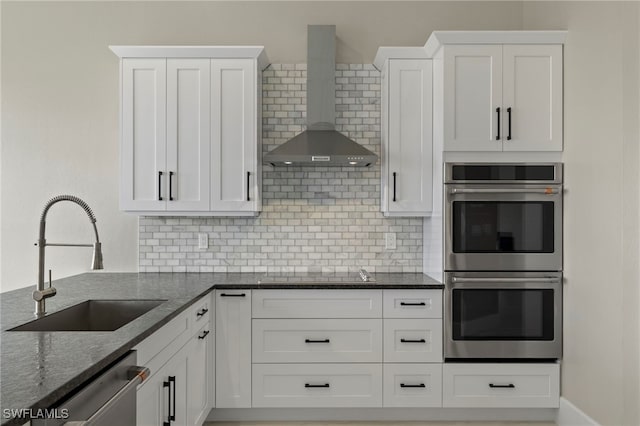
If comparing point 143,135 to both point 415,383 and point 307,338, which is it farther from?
point 415,383

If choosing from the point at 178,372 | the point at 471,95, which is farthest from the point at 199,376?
the point at 471,95

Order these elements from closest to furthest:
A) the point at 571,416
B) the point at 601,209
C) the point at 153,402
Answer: the point at 153,402 < the point at 601,209 < the point at 571,416

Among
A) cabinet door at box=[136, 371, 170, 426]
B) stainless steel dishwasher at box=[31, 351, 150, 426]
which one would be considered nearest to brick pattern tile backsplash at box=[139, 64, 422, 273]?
cabinet door at box=[136, 371, 170, 426]

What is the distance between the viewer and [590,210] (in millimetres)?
2684


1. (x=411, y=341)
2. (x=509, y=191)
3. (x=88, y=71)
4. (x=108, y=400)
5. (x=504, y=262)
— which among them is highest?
(x=88, y=71)

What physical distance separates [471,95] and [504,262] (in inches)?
44.3

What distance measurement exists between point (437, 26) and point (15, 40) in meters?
3.31

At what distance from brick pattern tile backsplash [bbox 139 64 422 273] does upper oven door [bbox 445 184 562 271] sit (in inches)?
23.6

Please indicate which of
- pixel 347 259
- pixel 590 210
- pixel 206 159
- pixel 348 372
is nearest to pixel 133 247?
pixel 206 159

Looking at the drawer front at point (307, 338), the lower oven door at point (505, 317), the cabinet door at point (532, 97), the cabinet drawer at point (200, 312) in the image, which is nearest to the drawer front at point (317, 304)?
the drawer front at point (307, 338)

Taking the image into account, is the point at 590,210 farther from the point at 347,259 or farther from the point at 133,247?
the point at 133,247

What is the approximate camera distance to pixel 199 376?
271 centimetres

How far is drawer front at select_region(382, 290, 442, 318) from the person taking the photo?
3.01 meters

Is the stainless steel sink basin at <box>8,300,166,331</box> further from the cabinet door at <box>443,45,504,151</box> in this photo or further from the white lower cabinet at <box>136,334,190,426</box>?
the cabinet door at <box>443,45,504,151</box>
